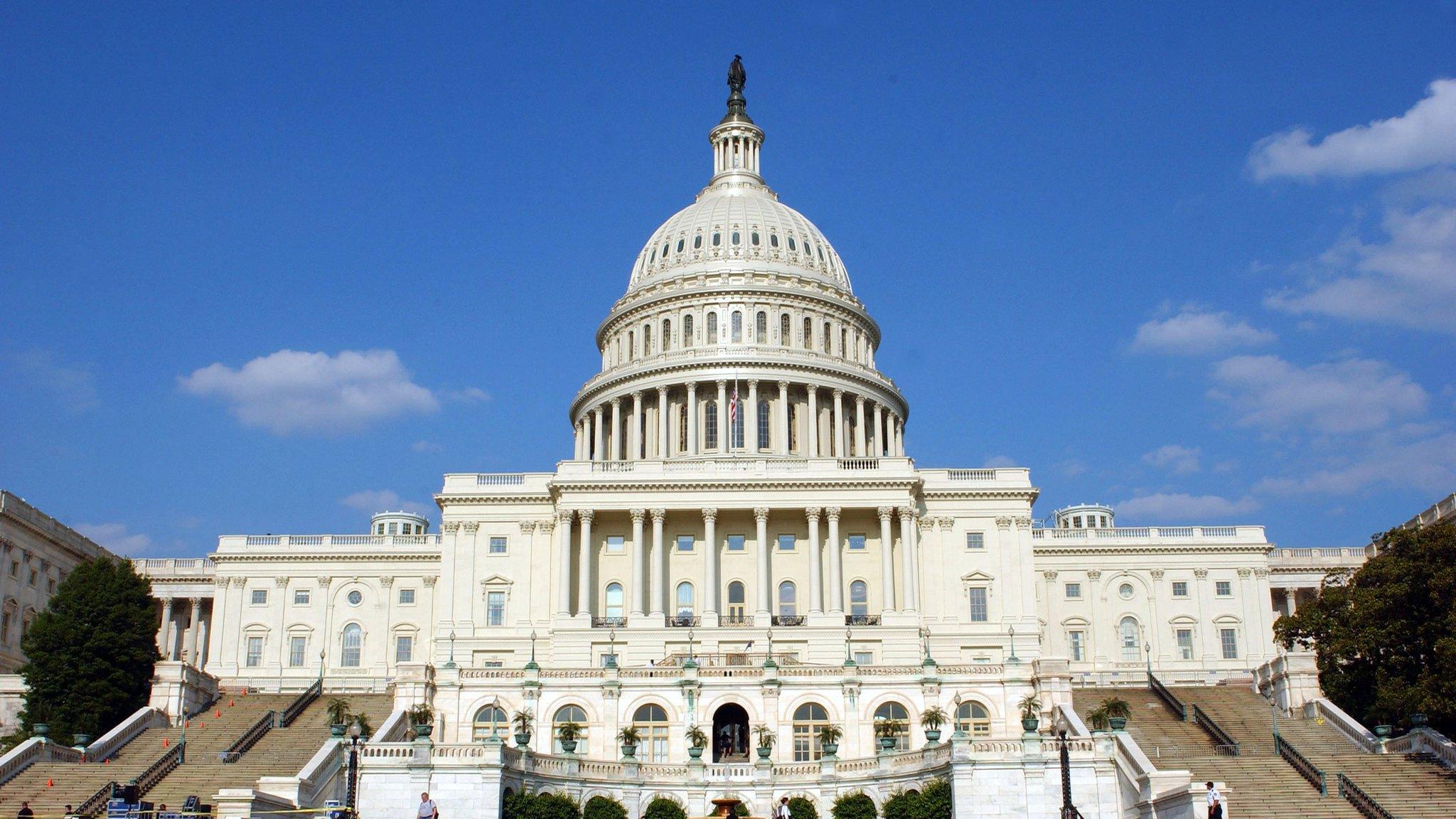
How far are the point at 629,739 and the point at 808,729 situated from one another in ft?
25.3

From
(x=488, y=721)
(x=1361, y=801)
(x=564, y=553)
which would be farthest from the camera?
(x=564, y=553)

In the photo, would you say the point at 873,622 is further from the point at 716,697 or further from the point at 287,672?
the point at 287,672

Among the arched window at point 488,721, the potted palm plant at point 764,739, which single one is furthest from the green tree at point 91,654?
the potted palm plant at point 764,739

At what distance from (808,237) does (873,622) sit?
43.3 meters

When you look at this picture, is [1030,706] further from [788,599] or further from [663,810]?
[788,599]

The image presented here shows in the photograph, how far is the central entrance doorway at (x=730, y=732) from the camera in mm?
58000

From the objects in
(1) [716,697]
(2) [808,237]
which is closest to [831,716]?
(1) [716,697]

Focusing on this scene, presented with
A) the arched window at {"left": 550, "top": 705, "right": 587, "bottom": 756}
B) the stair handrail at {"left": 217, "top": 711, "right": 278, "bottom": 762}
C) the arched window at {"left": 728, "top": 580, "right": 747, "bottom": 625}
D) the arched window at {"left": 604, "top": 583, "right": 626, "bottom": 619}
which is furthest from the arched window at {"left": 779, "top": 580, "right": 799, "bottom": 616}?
the stair handrail at {"left": 217, "top": 711, "right": 278, "bottom": 762}

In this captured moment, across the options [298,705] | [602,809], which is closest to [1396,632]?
[602,809]

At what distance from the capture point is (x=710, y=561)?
270ft

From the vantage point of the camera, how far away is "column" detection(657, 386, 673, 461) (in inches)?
3939

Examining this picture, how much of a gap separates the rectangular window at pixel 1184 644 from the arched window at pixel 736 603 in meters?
29.0

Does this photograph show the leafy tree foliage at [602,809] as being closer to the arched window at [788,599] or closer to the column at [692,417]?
the arched window at [788,599]

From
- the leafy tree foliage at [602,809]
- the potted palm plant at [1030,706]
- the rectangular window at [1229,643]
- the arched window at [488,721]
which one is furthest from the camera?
the rectangular window at [1229,643]
